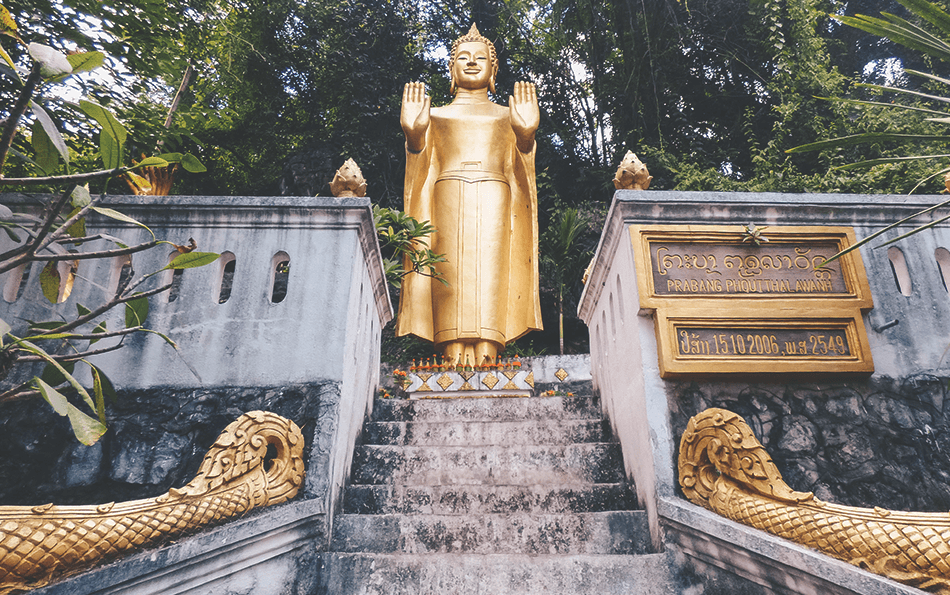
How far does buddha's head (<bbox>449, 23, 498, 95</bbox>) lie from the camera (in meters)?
7.40

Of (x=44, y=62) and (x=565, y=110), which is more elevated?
(x=565, y=110)

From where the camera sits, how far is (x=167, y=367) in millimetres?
2984

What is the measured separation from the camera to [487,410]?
3.95 meters

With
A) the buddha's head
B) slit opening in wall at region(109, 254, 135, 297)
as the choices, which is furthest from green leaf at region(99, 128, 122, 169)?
the buddha's head

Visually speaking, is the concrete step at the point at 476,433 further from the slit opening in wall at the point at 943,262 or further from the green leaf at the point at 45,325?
the slit opening in wall at the point at 943,262

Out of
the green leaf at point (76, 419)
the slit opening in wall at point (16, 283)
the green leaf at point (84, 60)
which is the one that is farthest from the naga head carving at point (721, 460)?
the slit opening in wall at point (16, 283)

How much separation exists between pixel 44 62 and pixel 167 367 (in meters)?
1.84

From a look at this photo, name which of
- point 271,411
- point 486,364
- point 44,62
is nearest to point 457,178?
point 486,364

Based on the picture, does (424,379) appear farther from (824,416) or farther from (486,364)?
(824,416)

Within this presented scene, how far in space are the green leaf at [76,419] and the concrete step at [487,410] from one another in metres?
2.33

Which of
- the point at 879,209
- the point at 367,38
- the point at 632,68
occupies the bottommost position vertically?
the point at 879,209

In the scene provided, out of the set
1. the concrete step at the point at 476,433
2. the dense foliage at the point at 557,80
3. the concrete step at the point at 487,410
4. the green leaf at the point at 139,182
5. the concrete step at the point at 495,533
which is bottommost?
the concrete step at the point at 495,533

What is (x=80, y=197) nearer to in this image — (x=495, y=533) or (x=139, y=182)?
(x=495, y=533)

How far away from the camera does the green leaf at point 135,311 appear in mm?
2029
